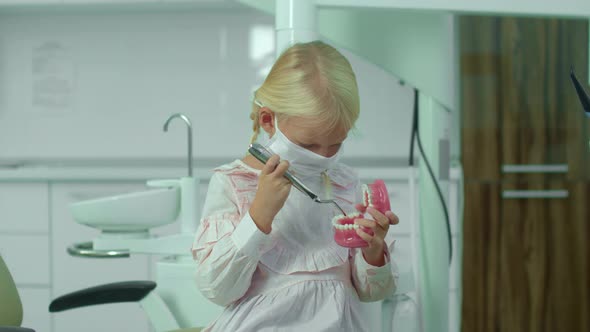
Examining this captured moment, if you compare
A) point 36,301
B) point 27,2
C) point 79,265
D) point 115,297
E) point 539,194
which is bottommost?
point 36,301

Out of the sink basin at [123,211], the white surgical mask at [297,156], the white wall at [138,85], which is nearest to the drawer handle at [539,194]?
the white wall at [138,85]

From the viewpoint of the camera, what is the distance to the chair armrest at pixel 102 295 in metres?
1.21

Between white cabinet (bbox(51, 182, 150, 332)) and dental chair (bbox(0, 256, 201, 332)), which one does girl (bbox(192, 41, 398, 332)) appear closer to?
dental chair (bbox(0, 256, 201, 332))

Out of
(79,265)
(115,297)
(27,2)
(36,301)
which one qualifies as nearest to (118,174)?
(79,265)

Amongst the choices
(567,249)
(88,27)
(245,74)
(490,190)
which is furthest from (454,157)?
(88,27)

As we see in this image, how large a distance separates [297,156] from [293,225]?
0.28 ft

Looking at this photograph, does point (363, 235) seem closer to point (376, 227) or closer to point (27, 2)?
point (376, 227)

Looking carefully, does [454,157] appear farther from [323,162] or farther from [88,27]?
[323,162]

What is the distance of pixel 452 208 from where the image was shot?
2422mm

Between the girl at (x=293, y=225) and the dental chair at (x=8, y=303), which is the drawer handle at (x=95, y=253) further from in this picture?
the girl at (x=293, y=225)

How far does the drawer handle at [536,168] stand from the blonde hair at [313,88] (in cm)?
186

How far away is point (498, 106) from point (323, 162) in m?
1.89

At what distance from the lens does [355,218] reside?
0.69 m

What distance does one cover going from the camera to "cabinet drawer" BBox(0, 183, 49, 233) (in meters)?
2.55
